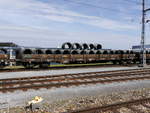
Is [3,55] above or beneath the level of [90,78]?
above

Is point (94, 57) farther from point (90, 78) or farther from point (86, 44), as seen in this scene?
point (90, 78)

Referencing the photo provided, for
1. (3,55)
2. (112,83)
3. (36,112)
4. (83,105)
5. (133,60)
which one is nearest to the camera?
(36,112)

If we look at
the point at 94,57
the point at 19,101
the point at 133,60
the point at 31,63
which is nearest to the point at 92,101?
the point at 19,101

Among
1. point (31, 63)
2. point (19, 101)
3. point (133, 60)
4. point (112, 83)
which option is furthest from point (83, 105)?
point (133, 60)

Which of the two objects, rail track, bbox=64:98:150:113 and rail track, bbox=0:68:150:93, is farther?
rail track, bbox=0:68:150:93

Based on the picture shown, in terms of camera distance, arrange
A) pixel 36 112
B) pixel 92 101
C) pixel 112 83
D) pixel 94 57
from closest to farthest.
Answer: pixel 36 112, pixel 92 101, pixel 112 83, pixel 94 57

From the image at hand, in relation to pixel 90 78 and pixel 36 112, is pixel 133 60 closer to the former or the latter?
pixel 90 78

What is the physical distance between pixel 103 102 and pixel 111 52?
23303 millimetres

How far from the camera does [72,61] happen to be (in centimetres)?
2688

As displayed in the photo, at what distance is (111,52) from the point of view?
1214 inches

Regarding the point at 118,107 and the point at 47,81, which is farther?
the point at 47,81

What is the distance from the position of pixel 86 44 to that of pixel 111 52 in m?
4.60

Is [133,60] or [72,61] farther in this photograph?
[133,60]

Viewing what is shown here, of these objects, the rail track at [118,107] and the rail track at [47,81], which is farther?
the rail track at [47,81]
